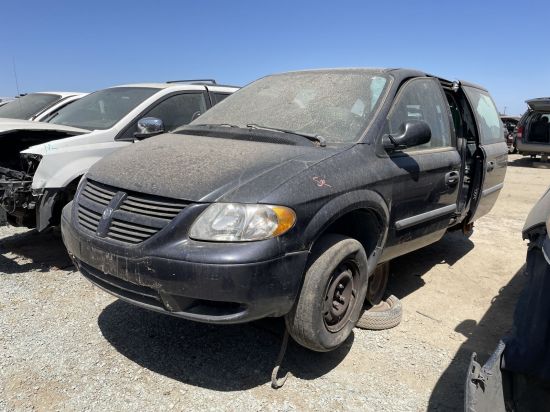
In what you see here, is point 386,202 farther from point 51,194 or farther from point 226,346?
point 51,194

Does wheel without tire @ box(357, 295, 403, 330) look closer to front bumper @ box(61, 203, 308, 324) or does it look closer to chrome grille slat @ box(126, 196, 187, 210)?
front bumper @ box(61, 203, 308, 324)

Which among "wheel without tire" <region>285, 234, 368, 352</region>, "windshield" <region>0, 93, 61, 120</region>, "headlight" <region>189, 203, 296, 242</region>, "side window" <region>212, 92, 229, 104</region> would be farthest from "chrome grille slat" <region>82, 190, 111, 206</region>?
"windshield" <region>0, 93, 61, 120</region>

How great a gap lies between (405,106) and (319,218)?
152 centimetres

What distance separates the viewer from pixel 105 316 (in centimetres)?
358

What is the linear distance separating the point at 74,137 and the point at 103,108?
1.03 m

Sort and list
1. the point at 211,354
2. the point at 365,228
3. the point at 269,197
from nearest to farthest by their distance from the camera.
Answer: the point at 269,197 < the point at 211,354 < the point at 365,228

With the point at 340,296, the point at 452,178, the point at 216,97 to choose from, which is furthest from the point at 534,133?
the point at 340,296

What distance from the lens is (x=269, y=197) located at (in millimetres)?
2465

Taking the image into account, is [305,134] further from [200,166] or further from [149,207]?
[149,207]

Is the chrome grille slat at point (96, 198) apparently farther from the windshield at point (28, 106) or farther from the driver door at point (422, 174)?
the windshield at point (28, 106)

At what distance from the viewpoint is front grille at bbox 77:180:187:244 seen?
8.27ft

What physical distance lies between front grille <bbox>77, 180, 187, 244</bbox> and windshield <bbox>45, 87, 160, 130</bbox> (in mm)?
2332

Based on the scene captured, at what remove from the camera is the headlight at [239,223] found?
7.91ft

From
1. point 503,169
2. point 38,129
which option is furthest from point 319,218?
point 503,169
